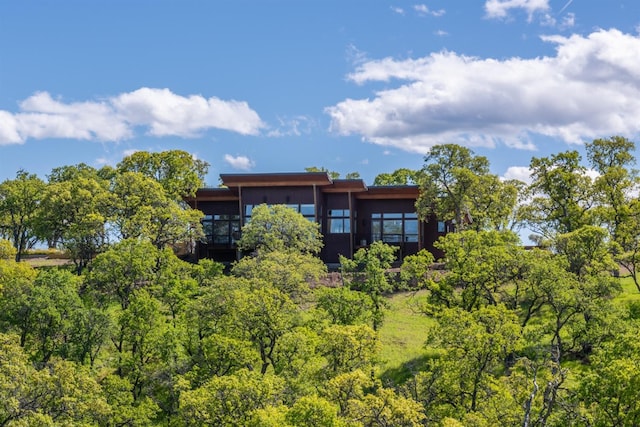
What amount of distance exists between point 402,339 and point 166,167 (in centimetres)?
2953

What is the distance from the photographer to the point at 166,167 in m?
A: 58.8

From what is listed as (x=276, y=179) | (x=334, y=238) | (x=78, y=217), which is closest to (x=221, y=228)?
(x=276, y=179)

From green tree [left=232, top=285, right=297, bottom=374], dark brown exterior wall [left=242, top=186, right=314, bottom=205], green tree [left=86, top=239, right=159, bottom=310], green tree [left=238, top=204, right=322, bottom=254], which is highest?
dark brown exterior wall [left=242, top=186, right=314, bottom=205]

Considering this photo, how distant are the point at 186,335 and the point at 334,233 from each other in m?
25.7

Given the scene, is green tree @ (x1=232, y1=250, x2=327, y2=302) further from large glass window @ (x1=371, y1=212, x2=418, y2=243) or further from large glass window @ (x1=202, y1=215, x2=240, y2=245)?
large glass window @ (x1=202, y1=215, x2=240, y2=245)

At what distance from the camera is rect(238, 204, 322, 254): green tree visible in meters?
50.3

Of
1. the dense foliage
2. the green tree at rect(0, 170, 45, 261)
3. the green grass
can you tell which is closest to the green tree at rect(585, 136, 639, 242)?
the dense foliage

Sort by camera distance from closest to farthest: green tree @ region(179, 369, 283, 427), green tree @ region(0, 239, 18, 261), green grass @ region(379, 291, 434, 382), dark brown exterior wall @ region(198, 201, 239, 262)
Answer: green tree @ region(179, 369, 283, 427), green grass @ region(379, 291, 434, 382), green tree @ region(0, 239, 18, 261), dark brown exterior wall @ region(198, 201, 239, 262)

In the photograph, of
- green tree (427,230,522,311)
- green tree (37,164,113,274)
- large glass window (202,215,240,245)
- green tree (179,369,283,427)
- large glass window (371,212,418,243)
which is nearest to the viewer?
green tree (179,369,283,427)

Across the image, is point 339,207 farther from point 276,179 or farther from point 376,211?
point 276,179

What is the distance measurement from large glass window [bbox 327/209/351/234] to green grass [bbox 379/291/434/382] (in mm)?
11055

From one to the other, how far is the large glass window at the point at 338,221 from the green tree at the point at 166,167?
1335cm

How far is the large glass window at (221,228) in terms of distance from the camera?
2467 inches

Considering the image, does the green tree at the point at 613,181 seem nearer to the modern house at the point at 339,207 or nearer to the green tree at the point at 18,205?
the modern house at the point at 339,207
